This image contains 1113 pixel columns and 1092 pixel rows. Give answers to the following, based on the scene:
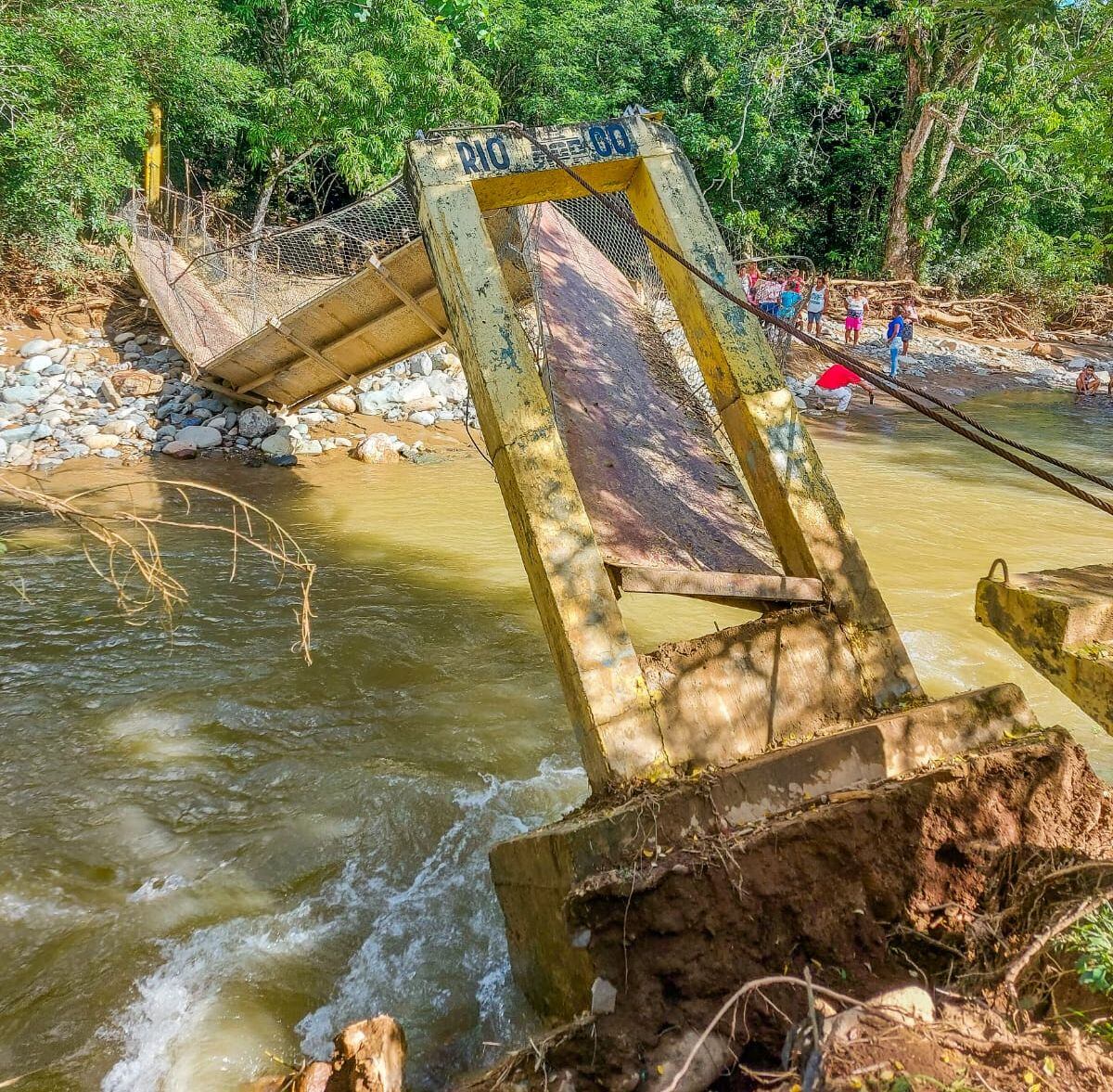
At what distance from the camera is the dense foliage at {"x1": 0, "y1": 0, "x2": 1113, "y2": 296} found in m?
11.0

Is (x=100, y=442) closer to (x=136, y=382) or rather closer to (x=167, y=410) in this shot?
(x=167, y=410)

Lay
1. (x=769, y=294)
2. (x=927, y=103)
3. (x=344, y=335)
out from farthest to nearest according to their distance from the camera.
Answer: (x=927, y=103) → (x=769, y=294) → (x=344, y=335)

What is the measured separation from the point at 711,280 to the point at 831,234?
826 inches

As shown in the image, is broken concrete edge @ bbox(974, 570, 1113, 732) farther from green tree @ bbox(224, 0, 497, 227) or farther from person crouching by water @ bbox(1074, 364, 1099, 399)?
person crouching by water @ bbox(1074, 364, 1099, 399)

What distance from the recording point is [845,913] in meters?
2.17

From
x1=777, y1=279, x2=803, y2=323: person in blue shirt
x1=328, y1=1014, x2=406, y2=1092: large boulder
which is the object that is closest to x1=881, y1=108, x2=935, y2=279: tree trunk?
x1=777, y1=279, x2=803, y2=323: person in blue shirt

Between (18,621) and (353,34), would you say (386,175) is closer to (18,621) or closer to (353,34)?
(353,34)

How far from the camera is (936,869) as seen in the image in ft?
7.32

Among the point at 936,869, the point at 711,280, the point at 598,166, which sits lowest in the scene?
the point at 936,869

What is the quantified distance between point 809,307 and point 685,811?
568 inches

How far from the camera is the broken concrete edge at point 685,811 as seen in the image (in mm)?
2229

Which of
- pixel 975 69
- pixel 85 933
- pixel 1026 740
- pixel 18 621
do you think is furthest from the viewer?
pixel 975 69

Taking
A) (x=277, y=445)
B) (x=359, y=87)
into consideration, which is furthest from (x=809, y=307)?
(x=277, y=445)

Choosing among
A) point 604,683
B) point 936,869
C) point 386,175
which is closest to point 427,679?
point 604,683
